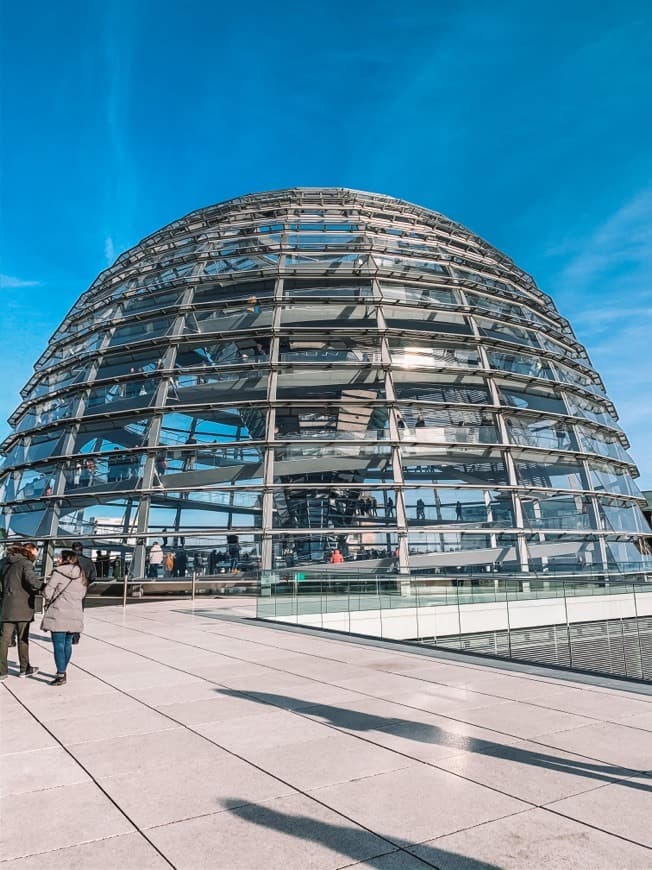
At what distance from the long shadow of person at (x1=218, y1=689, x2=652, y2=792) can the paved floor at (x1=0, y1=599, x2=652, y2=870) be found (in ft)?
0.08

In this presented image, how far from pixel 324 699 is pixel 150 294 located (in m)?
22.5

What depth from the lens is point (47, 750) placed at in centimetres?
530

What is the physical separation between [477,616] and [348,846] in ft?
27.0

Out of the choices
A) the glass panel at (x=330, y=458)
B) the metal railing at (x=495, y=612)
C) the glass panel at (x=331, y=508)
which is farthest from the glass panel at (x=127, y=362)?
the metal railing at (x=495, y=612)

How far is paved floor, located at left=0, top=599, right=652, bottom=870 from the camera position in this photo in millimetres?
3385

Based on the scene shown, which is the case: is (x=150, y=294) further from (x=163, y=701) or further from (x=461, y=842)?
(x=461, y=842)

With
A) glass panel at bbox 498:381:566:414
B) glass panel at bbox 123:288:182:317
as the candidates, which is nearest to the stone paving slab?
glass panel at bbox 498:381:566:414

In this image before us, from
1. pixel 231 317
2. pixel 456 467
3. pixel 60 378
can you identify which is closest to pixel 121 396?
pixel 60 378

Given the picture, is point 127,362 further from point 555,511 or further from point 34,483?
point 555,511

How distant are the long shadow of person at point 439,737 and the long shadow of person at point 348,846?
164 centimetres

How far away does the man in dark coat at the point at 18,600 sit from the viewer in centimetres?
846

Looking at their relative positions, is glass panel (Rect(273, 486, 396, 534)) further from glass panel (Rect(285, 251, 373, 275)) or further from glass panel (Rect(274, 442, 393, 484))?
glass panel (Rect(285, 251, 373, 275))

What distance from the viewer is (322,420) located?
22531mm

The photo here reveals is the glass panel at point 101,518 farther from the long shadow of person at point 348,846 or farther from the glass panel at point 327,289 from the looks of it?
the long shadow of person at point 348,846
